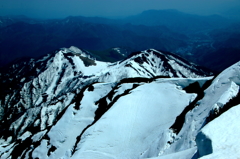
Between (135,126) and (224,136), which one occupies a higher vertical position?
(224,136)

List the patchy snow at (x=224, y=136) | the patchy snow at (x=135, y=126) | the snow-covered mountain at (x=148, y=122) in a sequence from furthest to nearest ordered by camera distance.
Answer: the patchy snow at (x=135, y=126)
the snow-covered mountain at (x=148, y=122)
the patchy snow at (x=224, y=136)

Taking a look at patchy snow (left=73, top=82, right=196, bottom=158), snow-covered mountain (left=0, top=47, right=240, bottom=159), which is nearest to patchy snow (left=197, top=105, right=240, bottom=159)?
snow-covered mountain (left=0, top=47, right=240, bottom=159)

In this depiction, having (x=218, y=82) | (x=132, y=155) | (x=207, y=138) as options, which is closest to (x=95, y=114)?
(x=132, y=155)

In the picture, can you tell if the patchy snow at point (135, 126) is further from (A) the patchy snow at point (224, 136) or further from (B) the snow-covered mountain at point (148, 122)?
(A) the patchy snow at point (224, 136)

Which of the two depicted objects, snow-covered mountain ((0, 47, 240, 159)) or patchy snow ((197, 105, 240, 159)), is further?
snow-covered mountain ((0, 47, 240, 159))

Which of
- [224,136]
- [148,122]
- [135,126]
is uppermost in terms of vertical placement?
[224,136]

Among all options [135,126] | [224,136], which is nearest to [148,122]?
[135,126]

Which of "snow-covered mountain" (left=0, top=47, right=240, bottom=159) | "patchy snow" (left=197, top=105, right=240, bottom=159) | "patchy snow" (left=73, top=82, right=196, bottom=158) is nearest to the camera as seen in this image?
"patchy snow" (left=197, top=105, right=240, bottom=159)

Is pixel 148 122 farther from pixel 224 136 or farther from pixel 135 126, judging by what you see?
pixel 224 136

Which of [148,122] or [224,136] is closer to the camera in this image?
[224,136]

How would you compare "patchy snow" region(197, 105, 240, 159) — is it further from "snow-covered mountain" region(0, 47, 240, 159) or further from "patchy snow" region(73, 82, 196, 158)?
"patchy snow" region(73, 82, 196, 158)

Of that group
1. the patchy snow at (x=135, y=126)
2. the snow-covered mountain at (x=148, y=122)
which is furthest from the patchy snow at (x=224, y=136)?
the patchy snow at (x=135, y=126)
